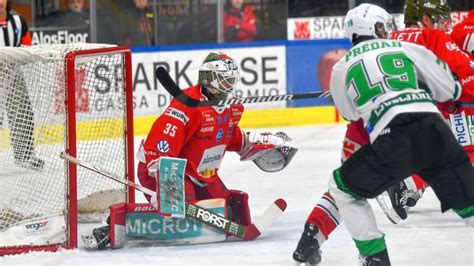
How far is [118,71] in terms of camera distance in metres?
5.01

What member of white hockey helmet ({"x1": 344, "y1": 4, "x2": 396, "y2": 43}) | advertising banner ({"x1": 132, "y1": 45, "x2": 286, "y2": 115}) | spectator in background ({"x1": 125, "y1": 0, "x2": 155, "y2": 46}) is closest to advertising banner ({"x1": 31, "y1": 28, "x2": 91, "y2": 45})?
spectator in background ({"x1": 125, "y1": 0, "x2": 155, "y2": 46})

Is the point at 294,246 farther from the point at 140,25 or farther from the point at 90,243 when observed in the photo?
the point at 140,25

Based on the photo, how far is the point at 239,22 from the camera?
9.46 metres

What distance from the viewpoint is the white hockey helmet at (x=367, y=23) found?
12.6ft

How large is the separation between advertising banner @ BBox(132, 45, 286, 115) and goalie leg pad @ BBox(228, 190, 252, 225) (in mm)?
3638

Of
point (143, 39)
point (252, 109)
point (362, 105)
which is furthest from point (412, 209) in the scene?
point (143, 39)

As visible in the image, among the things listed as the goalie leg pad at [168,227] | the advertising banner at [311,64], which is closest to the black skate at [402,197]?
the goalie leg pad at [168,227]

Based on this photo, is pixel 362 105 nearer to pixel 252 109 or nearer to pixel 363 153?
pixel 363 153

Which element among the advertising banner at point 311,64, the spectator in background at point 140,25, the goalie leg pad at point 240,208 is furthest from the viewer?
the spectator in background at point 140,25

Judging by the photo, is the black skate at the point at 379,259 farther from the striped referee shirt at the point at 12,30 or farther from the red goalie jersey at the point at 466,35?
the striped referee shirt at the point at 12,30

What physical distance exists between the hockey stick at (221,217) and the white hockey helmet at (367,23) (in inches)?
39.9

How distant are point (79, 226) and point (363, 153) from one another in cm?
179

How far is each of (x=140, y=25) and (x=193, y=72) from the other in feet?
3.03

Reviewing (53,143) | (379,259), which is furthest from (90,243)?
(379,259)
